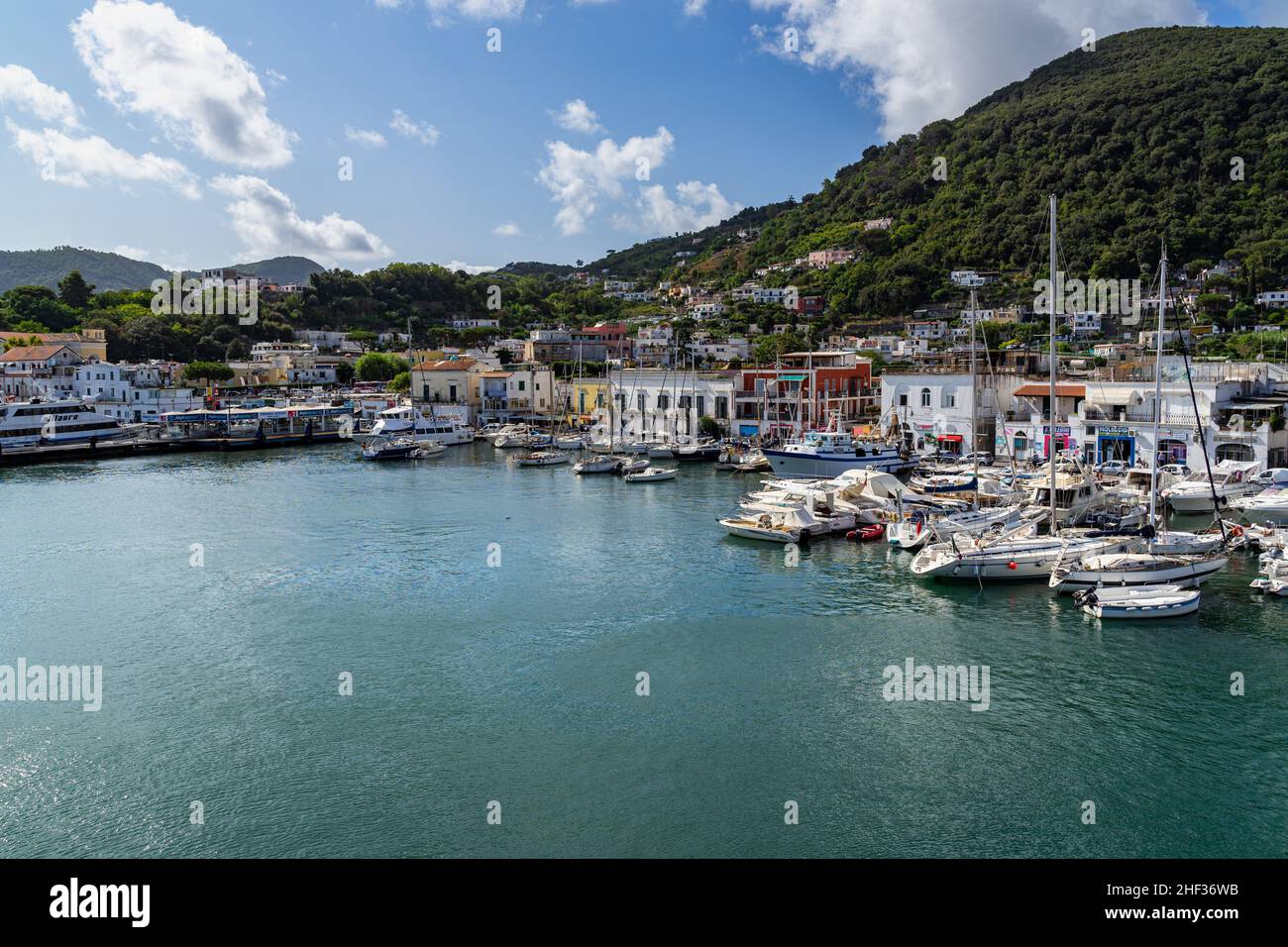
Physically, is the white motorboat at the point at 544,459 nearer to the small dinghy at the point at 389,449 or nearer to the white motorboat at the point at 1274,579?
the small dinghy at the point at 389,449

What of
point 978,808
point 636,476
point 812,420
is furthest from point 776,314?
point 978,808

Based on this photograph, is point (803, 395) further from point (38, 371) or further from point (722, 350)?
point (38, 371)

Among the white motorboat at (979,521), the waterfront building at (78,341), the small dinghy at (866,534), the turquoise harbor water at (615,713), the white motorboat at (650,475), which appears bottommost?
the turquoise harbor water at (615,713)

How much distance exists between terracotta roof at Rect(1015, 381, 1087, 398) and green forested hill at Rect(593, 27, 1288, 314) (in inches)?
1797

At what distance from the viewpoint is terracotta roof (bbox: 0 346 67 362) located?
6412cm

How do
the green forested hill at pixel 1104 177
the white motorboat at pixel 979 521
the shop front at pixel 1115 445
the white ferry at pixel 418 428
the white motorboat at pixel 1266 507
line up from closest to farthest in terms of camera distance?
the white motorboat at pixel 979 521 → the white motorboat at pixel 1266 507 → the shop front at pixel 1115 445 → the white ferry at pixel 418 428 → the green forested hill at pixel 1104 177

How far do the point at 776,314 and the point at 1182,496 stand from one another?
2747 inches

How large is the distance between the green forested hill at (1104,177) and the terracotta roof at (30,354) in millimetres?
71162

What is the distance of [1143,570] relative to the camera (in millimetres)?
18750

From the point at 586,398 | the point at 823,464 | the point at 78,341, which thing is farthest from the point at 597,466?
the point at 78,341

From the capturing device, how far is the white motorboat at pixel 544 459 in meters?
46.2

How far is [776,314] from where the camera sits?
95.1m

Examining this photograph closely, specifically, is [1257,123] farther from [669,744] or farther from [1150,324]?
[669,744]

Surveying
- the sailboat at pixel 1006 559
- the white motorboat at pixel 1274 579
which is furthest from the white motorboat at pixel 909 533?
the white motorboat at pixel 1274 579
